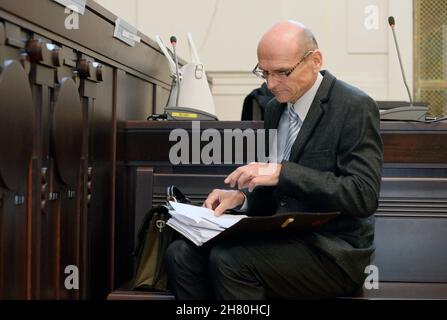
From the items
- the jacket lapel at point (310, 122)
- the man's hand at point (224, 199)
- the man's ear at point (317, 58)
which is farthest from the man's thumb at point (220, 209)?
the man's ear at point (317, 58)

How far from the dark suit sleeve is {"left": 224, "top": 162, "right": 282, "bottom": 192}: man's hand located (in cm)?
2

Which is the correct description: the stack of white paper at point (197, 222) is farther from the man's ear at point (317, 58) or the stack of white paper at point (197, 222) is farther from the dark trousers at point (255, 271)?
the man's ear at point (317, 58)

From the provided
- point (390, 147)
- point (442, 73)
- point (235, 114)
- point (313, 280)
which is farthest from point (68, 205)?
point (442, 73)

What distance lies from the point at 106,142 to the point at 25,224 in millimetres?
723

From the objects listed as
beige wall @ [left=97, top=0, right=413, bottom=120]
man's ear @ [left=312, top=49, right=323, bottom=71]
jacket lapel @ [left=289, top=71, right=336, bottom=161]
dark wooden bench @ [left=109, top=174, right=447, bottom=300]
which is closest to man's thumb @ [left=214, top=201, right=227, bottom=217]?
jacket lapel @ [left=289, top=71, right=336, bottom=161]

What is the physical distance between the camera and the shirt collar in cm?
203

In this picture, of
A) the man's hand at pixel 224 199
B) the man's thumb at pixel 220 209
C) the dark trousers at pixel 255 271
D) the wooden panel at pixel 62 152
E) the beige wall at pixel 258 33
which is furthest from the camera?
the beige wall at pixel 258 33

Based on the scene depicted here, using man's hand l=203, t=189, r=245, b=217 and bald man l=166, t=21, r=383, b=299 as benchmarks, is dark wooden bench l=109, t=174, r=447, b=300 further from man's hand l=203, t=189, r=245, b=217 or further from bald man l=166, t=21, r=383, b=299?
man's hand l=203, t=189, r=245, b=217

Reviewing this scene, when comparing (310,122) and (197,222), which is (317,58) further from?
(197,222)

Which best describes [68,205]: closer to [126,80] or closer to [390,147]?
[126,80]

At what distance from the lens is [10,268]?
5.10ft

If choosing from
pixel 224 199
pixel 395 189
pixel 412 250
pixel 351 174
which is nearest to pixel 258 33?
pixel 395 189

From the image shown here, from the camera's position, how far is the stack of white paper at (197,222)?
5.82 ft

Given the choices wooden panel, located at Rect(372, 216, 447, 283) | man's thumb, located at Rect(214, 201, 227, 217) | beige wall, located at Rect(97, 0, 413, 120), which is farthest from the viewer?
beige wall, located at Rect(97, 0, 413, 120)
